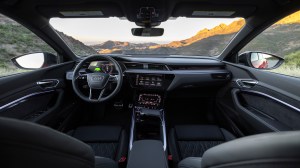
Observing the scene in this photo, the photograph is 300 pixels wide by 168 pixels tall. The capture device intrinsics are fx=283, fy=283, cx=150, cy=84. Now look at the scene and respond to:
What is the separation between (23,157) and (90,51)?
3.11m

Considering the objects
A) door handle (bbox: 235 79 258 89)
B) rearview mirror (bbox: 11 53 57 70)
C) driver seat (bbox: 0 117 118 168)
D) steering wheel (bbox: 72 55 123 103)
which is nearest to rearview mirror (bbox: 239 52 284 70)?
door handle (bbox: 235 79 258 89)

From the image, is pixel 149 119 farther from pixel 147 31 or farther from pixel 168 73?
pixel 147 31

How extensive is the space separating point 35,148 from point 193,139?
289 centimetres

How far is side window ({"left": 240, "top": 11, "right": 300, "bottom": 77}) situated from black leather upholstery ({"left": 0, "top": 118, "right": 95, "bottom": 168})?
2454 mm

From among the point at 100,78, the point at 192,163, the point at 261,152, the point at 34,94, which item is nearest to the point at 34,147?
the point at 261,152

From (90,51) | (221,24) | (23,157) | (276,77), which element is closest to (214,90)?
(221,24)

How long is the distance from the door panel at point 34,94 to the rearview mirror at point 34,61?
0.10m

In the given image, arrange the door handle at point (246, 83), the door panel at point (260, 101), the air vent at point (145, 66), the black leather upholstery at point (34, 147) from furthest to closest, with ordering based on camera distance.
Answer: the air vent at point (145, 66) → the door handle at point (246, 83) → the door panel at point (260, 101) → the black leather upholstery at point (34, 147)

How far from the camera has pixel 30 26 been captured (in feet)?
10.2


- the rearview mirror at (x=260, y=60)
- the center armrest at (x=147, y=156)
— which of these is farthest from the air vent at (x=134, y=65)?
the center armrest at (x=147, y=156)

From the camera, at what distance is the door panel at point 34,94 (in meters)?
2.59

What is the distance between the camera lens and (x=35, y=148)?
0.89 m

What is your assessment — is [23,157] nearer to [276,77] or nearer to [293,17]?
[276,77]

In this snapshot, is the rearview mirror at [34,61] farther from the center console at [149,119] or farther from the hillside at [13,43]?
the center console at [149,119]
